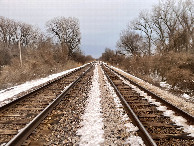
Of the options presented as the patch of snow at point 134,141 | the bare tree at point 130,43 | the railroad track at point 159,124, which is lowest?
the patch of snow at point 134,141

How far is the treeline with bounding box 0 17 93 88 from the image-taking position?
16.4 m

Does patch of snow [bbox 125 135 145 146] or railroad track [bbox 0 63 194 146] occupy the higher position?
railroad track [bbox 0 63 194 146]

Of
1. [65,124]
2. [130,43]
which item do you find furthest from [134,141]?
[130,43]

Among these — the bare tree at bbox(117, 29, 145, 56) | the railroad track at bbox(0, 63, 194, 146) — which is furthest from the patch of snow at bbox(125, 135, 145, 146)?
the bare tree at bbox(117, 29, 145, 56)

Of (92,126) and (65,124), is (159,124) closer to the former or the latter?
(92,126)

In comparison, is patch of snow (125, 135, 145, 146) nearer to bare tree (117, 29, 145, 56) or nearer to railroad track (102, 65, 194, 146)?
railroad track (102, 65, 194, 146)

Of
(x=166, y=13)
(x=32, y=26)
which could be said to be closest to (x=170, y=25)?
(x=166, y=13)

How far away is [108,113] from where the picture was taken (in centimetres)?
536

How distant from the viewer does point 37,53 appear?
2397cm

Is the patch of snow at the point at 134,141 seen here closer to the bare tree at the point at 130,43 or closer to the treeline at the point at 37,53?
the treeline at the point at 37,53

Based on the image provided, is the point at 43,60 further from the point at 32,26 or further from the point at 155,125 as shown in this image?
the point at 32,26

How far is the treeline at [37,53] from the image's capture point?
16.4m

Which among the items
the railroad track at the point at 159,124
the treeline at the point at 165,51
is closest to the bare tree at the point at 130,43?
the treeline at the point at 165,51

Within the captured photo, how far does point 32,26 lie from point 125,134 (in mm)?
72482
